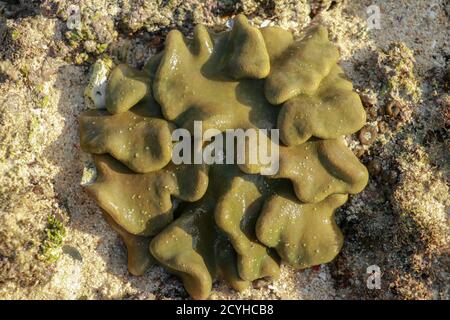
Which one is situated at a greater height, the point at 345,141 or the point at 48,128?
the point at 48,128

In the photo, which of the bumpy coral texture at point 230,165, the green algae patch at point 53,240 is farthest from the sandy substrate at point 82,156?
the bumpy coral texture at point 230,165

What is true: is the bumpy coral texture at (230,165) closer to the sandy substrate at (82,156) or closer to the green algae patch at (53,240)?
the sandy substrate at (82,156)

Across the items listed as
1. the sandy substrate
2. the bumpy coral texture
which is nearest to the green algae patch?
the sandy substrate

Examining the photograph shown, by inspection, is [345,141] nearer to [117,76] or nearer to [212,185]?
[212,185]

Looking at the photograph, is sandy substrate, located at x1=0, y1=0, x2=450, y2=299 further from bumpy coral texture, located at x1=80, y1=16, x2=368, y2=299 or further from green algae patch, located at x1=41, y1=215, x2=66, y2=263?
bumpy coral texture, located at x1=80, y1=16, x2=368, y2=299

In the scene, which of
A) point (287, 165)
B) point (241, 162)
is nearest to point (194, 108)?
point (241, 162)
